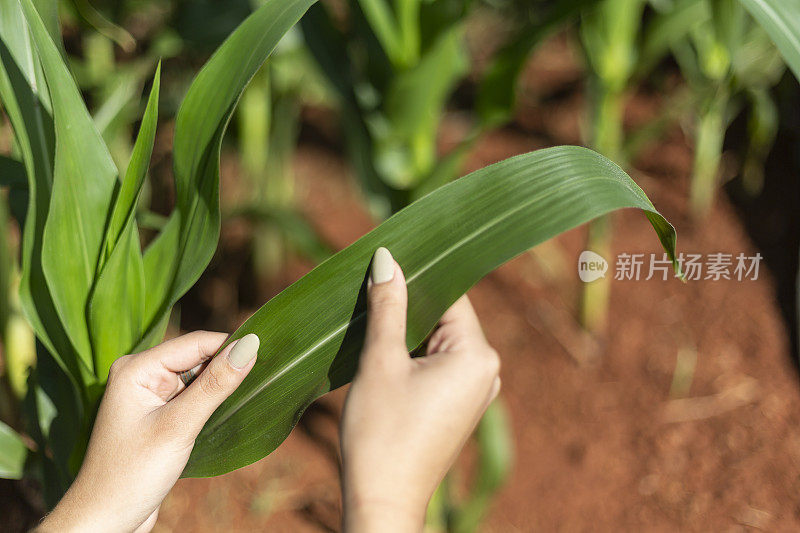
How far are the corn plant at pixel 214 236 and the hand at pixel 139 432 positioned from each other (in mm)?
32

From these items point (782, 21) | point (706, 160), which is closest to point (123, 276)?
point (782, 21)

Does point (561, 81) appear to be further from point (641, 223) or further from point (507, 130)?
point (641, 223)

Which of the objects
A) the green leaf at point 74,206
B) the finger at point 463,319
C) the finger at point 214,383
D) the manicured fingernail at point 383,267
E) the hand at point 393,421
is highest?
the green leaf at point 74,206

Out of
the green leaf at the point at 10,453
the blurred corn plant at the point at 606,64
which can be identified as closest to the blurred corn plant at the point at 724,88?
the blurred corn plant at the point at 606,64

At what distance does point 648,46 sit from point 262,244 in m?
0.73

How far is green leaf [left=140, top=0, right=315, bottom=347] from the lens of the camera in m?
0.46

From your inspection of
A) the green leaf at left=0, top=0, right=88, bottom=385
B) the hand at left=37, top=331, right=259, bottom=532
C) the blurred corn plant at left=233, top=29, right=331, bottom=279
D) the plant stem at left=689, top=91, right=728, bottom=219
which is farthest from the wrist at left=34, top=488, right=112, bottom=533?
the plant stem at left=689, top=91, right=728, bottom=219

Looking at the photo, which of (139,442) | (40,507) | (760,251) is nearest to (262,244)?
(40,507)

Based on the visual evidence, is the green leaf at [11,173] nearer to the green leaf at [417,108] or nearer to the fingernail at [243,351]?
the fingernail at [243,351]

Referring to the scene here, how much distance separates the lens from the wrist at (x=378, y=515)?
1.50 feet

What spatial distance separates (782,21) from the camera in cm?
53

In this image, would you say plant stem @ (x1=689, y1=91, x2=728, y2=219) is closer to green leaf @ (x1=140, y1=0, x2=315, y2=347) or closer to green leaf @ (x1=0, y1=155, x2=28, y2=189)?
green leaf @ (x1=140, y1=0, x2=315, y2=347)

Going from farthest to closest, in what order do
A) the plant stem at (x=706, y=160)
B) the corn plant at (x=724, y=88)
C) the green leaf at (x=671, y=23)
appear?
the plant stem at (x=706, y=160) → the corn plant at (x=724, y=88) → the green leaf at (x=671, y=23)

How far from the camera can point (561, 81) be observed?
1647 millimetres
